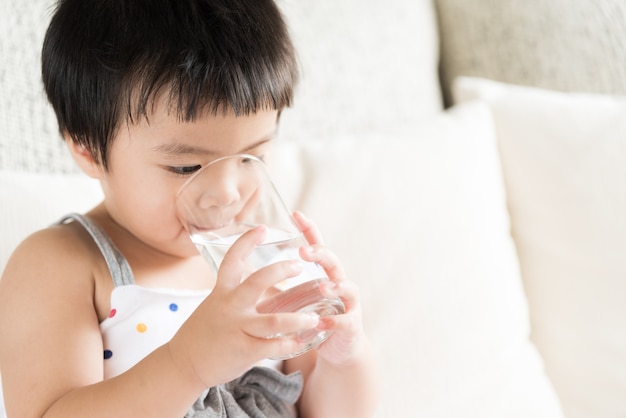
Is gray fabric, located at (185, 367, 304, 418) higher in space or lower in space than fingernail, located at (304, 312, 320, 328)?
lower

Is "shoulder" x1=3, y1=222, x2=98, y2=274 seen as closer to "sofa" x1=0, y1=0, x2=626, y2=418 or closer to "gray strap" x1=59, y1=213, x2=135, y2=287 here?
"gray strap" x1=59, y1=213, x2=135, y2=287

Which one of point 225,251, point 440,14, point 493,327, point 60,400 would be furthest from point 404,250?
point 440,14

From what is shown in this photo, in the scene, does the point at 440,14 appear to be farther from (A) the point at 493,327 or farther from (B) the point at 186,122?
(B) the point at 186,122

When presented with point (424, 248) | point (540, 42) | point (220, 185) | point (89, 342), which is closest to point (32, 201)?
point (89, 342)

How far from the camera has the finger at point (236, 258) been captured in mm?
792

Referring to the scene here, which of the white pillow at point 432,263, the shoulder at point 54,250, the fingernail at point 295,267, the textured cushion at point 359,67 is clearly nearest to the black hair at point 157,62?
the shoulder at point 54,250

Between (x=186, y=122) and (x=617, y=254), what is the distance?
32.8 inches

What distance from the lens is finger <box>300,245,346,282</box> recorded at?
822 mm

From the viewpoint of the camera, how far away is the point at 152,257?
1.07m

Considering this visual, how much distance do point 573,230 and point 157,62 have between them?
2.72 ft

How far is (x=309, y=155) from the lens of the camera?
4.32 feet

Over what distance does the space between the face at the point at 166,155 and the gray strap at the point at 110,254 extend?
1.7 inches

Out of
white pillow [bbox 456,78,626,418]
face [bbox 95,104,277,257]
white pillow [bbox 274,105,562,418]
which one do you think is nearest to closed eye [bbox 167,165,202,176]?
face [bbox 95,104,277,257]

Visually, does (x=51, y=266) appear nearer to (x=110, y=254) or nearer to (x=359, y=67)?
(x=110, y=254)
